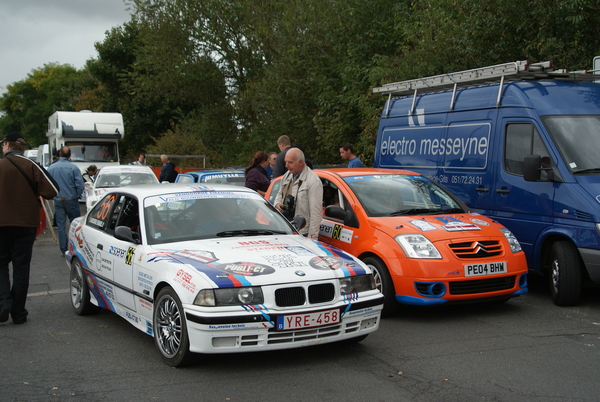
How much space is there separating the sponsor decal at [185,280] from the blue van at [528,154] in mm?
4561

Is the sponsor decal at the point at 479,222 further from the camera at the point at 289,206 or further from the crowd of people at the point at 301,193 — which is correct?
the camera at the point at 289,206

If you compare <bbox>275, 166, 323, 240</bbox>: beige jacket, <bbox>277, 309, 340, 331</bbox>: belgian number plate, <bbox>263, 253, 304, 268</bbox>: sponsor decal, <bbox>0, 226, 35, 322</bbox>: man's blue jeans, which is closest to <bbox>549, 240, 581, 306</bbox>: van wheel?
<bbox>275, 166, 323, 240</bbox>: beige jacket

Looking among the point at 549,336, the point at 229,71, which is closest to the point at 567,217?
the point at 549,336

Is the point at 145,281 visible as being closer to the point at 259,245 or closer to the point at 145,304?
the point at 145,304

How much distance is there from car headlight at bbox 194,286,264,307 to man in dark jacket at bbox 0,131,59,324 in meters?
2.89

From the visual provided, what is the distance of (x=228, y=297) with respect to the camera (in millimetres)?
4645

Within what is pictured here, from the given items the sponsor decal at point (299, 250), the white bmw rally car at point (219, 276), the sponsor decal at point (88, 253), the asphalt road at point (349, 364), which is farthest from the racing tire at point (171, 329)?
the sponsor decal at point (88, 253)

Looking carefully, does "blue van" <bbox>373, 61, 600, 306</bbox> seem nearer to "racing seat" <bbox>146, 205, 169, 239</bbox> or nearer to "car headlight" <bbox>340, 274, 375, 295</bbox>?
"car headlight" <bbox>340, 274, 375, 295</bbox>

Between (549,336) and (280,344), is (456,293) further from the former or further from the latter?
(280,344)

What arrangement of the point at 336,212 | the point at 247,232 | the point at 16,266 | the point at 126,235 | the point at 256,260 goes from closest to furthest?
the point at 256,260 < the point at 126,235 < the point at 247,232 < the point at 16,266 < the point at 336,212

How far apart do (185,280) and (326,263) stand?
1190 millimetres

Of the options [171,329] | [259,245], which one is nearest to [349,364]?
[259,245]

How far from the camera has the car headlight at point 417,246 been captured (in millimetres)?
6508

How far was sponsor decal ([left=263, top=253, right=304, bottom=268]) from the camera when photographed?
4.99 meters
